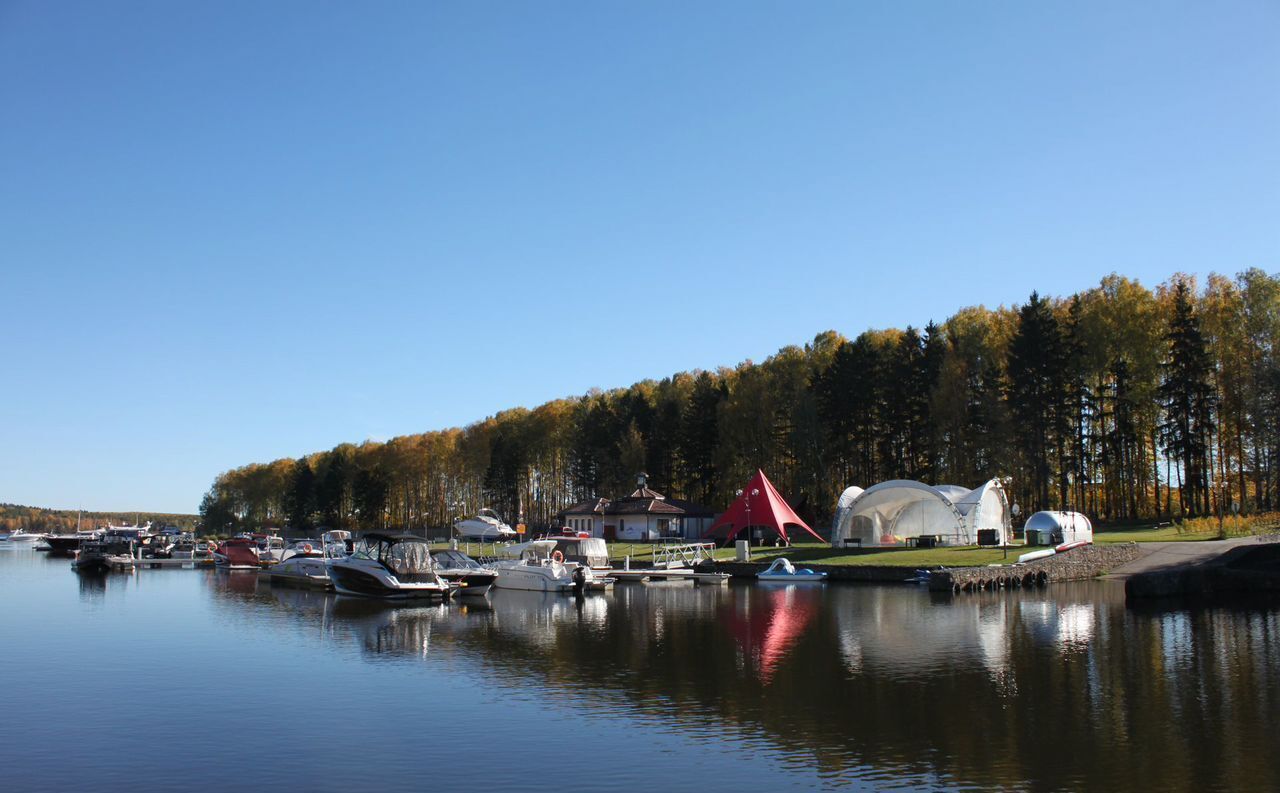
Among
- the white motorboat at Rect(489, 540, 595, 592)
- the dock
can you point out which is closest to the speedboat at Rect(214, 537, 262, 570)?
the white motorboat at Rect(489, 540, 595, 592)

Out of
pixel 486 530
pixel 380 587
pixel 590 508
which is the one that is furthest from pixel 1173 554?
pixel 486 530

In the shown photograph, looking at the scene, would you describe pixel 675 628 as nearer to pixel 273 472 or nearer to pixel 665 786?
pixel 665 786

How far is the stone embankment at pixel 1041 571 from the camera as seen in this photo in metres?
44.0

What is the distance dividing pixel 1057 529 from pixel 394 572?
3545 cm

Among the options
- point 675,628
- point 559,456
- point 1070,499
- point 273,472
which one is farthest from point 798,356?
point 273,472

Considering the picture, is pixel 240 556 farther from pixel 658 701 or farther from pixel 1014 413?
pixel 658 701

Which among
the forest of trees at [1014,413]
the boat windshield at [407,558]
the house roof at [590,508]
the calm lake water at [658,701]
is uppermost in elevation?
the forest of trees at [1014,413]

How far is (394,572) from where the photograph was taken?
44.2 meters

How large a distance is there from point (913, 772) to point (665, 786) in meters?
3.98

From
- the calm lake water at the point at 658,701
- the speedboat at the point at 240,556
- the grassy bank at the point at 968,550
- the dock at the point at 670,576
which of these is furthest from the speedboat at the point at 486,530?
the calm lake water at the point at 658,701

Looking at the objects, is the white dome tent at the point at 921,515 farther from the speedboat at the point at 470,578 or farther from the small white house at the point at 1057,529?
the speedboat at the point at 470,578

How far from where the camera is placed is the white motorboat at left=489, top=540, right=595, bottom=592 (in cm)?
4722

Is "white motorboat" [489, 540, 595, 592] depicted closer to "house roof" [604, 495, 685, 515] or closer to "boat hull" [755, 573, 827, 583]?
"boat hull" [755, 573, 827, 583]

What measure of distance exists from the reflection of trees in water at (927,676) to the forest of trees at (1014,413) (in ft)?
90.5
